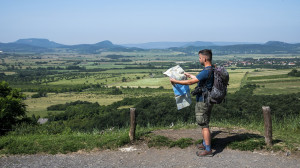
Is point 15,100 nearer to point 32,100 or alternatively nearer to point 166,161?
point 166,161

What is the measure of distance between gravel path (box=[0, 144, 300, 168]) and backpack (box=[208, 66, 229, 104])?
5.00 ft

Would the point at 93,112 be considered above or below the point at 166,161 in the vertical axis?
below

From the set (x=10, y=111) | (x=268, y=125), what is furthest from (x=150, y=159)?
(x=10, y=111)

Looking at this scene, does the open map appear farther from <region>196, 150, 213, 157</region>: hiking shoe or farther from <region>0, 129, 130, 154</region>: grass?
<region>0, 129, 130, 154</region>: grass

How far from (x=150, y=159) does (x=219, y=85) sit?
259 cm

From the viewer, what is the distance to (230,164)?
6.88 meters

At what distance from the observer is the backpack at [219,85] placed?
273 inches

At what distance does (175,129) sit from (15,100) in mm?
15801

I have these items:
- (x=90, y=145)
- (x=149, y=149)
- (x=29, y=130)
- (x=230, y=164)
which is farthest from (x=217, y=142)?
(x=29, y=130)

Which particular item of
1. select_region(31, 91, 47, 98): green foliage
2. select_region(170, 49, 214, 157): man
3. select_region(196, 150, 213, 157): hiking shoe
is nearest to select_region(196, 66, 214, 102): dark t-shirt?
select_region(170, 49, 214, 157): man

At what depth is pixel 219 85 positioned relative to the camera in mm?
6996

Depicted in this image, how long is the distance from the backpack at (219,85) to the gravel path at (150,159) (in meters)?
1.53

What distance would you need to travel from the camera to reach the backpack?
6.94 m

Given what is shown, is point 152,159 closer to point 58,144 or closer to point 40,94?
point 58,144
